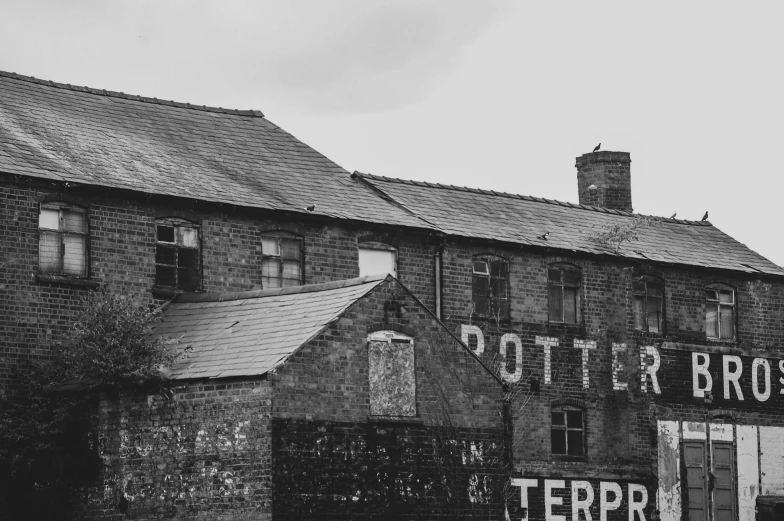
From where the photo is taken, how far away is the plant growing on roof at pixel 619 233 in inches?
1489

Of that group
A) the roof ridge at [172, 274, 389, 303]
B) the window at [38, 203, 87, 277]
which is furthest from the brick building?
the roof ridge at [172, 274, 389, 303]

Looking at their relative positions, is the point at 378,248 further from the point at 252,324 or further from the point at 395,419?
the point at 395,419

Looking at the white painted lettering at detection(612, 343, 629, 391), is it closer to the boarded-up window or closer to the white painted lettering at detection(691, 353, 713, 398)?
the white painted lettering at detection(691, 353, 713, 398)

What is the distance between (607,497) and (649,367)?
10.9 feet

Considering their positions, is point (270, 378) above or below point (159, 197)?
below

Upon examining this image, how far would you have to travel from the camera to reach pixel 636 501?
120 feet

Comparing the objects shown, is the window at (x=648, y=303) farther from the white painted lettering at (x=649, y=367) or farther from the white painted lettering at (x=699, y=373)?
the white painted lettering at (x=699, y=373)

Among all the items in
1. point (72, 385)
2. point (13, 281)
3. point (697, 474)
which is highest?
point (13, 281)

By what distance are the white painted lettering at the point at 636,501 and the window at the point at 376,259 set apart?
7.78m

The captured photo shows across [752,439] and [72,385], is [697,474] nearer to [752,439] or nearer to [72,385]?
[752,439]

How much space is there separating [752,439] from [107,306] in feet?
58.0

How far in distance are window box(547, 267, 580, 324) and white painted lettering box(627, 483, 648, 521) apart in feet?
12.7

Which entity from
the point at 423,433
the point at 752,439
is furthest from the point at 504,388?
the point at 752,439

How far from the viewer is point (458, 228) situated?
35.0m
